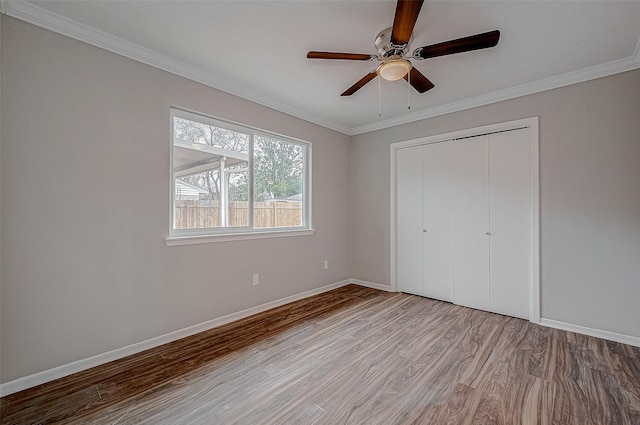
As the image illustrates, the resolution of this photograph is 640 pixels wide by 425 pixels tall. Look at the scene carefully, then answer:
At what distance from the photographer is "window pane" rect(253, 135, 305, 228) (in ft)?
10.9

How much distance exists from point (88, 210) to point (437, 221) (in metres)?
3.65

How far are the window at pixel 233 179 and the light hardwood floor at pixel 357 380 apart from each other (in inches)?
44.5

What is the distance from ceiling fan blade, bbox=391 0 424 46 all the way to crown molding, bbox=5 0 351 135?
5.95 ft

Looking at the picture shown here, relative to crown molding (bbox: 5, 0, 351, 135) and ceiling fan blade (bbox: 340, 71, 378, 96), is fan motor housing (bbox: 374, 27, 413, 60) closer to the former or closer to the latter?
ceiling fan blade (bbox: 340, 71, 378, 96)

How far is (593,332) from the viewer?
2.63 meters

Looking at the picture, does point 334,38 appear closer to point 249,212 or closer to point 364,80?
point 364,80

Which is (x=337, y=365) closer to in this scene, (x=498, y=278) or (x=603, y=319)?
(x=498, y=278)

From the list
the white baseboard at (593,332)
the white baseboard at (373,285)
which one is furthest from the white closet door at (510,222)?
the white baseboard at (373,285)

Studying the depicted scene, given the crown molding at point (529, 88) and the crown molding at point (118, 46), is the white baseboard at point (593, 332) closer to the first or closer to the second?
the crown molding at point (529, 88)

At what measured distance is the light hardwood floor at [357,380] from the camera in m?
1.62

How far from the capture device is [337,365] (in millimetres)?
2143

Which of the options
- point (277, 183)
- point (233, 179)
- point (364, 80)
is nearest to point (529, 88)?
point (364, 80)

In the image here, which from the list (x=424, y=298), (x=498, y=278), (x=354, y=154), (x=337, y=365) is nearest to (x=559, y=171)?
(x=498, y=278)

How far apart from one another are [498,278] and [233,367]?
295 cm
